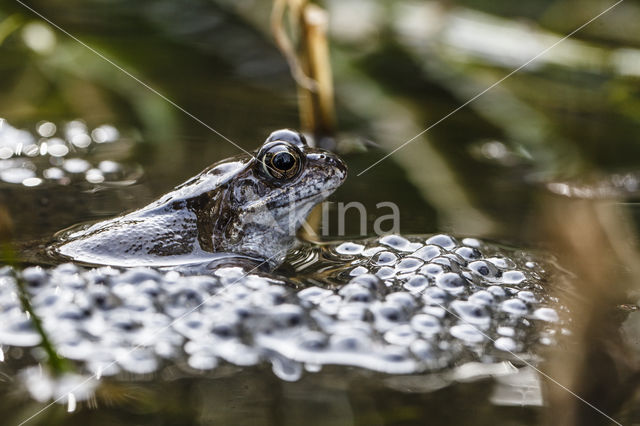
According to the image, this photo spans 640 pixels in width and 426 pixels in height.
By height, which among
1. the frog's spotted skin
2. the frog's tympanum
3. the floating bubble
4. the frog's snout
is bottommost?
the frog's spotted skin

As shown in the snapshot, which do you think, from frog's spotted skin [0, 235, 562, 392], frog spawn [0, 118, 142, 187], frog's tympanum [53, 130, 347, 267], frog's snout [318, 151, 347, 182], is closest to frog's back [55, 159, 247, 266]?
frog's tympanum [53, 130, 347, 267]

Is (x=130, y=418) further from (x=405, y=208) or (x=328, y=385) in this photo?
(x=405, y=208)

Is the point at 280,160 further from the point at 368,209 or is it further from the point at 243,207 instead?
the point at 368,209

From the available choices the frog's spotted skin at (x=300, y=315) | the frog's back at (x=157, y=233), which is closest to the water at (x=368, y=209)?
the frog's spotted skin at (x=300, y=315)

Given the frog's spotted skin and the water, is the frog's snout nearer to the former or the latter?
the water

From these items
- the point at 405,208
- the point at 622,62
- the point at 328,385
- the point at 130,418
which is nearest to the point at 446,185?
the point at 405,208

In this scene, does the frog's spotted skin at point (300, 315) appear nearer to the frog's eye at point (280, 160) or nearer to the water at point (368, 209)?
the water at point (368, 209)

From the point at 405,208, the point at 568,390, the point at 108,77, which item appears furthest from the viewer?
the point at 108,77
